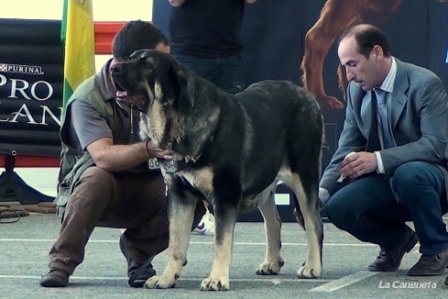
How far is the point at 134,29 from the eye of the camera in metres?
4.70

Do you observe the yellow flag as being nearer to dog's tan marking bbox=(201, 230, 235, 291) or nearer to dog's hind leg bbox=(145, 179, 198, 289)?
dog's hind leg bbox=(145, 179, 198, 289)

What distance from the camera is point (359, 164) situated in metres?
5.16

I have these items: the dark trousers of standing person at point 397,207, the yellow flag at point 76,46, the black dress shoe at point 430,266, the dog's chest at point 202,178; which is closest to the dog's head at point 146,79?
the dog's chest at point 202,178

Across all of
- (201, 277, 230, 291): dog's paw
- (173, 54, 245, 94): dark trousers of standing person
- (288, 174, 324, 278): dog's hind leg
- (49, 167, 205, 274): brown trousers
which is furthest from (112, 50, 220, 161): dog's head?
(173, 54, 245, 94): dark trousers of standing person

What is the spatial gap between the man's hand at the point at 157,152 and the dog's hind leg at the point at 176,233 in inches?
7.5

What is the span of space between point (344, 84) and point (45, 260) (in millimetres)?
2643

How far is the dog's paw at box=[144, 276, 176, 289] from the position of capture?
4707 mm

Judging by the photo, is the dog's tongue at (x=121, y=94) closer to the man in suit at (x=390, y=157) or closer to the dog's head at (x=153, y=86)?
the dog's head at (x=153, y=86)

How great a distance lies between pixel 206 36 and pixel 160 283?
2.08m

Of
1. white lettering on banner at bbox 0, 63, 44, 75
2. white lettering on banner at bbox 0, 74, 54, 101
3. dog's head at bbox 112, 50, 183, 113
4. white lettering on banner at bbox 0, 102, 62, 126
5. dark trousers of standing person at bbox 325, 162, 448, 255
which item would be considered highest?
dog's head at bbox 112, 50, 183, 113

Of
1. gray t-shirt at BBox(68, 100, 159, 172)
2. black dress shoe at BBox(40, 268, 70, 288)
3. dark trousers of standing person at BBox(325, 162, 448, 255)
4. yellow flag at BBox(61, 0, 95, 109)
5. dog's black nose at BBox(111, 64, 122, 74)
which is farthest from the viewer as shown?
yellow flag at BBox(61, 0, 95, 109)

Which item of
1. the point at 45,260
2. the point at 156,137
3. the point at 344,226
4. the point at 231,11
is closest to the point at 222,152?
the point at 156,137

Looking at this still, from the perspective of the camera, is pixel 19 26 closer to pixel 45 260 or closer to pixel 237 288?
pixel 45 260

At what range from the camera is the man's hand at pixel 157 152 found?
4530 mm
